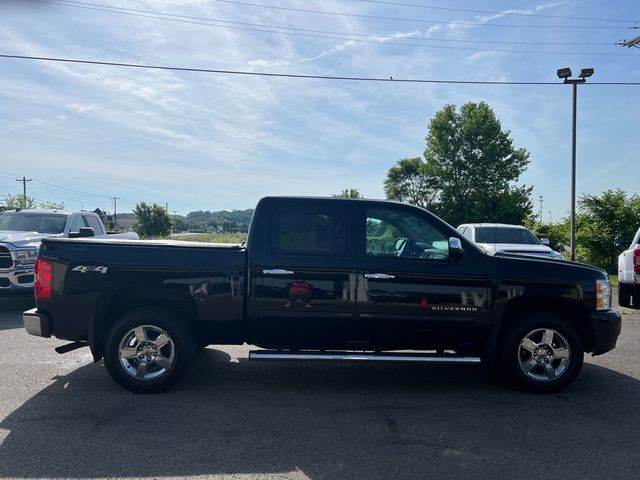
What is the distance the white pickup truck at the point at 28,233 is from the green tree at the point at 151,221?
72.7m

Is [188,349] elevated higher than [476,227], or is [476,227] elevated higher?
[476,227]

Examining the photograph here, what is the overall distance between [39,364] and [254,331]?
2820mm

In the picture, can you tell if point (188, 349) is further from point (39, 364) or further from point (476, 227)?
point (476, 227)

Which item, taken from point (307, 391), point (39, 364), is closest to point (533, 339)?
point (307, 391)

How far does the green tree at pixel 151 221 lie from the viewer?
274ft

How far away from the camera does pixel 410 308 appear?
206 inches

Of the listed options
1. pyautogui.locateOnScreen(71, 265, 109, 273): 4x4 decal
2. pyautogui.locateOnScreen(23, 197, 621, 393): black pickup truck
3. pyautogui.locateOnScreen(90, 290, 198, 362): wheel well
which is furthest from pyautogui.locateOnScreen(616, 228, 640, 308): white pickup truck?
pyautogui.locateOnScreen(71, 265, 109, 273): 4x4 decal

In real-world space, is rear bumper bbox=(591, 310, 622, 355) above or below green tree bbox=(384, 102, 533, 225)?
below

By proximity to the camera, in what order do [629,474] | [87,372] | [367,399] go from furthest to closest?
[87,372]
[367,399]
[629,474]

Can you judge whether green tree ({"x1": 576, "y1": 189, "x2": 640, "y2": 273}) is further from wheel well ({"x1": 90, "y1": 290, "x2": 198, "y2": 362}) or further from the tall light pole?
wheel well ({"x1": 90, "y1": 290, "x2": 198, "y2": 362})

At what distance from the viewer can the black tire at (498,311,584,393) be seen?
208 inches

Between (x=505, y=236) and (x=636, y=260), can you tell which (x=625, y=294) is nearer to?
(x=636, y=260)

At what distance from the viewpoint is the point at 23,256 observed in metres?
9.91

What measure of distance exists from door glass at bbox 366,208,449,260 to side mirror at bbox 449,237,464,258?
0.36ft
